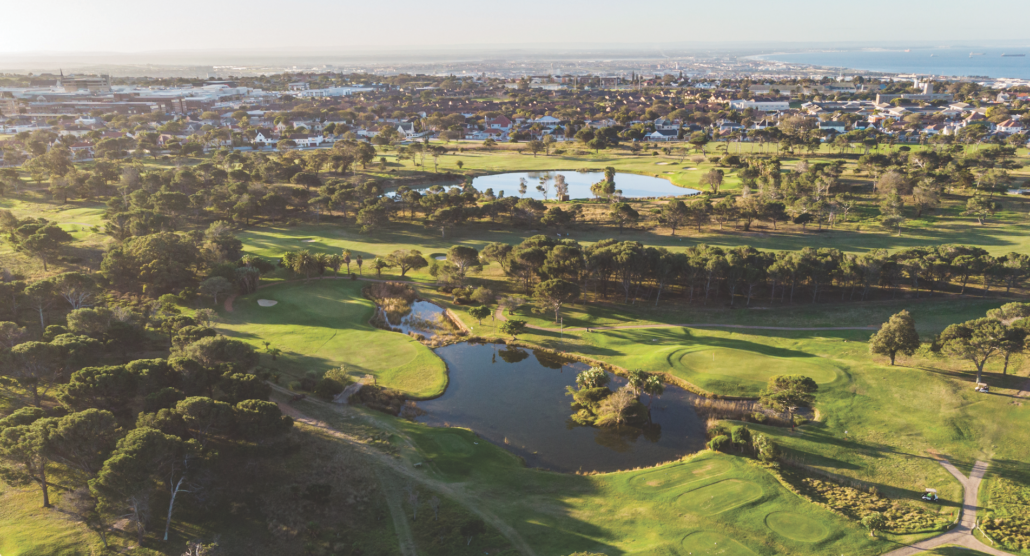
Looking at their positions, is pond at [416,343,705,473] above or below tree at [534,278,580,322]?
below

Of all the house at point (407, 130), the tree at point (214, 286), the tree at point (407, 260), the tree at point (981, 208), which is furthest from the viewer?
the house at point (407, 130)

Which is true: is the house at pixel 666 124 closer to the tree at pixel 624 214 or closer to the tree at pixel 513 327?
the tree at pixel 624 214

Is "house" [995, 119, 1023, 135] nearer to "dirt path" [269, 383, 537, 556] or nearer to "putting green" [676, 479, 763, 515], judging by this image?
"putting green" [676, 479, 763, 515]

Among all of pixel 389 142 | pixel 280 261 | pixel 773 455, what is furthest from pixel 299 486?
pixel 389 142

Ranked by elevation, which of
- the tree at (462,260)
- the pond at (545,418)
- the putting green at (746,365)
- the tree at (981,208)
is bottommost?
the pond at (545,418)

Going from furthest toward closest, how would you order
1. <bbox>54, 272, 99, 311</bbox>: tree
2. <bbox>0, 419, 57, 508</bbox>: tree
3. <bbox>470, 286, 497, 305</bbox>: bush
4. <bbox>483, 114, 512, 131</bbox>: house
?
<bbox>483, 114, 512, 131</bbox>: house < <bbox>470, 286, 497, 305</bbox>: bush < <bbox>54, 272, 99, 311</bbox>: tree < <bbox>0, 419, 57, 508</bbox>: tree

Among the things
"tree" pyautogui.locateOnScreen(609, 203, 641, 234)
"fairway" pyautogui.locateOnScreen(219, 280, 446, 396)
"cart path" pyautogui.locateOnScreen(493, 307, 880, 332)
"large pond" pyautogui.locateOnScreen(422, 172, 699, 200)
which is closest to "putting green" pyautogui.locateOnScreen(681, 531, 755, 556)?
"fairway" pyautogui.locateOnScreen(219, 280, 446, 396)

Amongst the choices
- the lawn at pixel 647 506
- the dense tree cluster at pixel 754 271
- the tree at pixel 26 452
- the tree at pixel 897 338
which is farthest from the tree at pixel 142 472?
the tree at pixel 897 338
